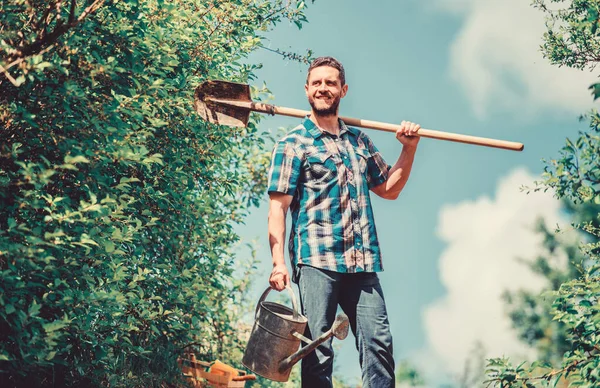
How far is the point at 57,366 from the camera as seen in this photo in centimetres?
555

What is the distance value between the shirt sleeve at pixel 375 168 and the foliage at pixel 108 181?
5.32 ft

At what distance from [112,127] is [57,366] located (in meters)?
2.03

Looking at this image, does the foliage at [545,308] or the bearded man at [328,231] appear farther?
the foliage at [545,308]

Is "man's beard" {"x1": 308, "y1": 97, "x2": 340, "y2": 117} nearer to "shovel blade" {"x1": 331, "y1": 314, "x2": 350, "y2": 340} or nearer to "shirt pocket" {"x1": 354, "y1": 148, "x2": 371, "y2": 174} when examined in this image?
"shirt pocket" {"x1": 354, "y1": 148, "x2": 371, "y2": 174}

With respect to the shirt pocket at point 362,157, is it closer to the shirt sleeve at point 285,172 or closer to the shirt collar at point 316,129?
the shirt collar at point 316,129

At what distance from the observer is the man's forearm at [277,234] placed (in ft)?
14.0

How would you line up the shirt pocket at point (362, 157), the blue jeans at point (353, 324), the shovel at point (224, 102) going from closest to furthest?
the blue jeans at point (353, 324) < the shirt pocket at point (362, 157) < the shovel at point (224, 102)

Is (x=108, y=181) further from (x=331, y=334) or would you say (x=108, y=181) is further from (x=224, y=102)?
(x=331, y=334)

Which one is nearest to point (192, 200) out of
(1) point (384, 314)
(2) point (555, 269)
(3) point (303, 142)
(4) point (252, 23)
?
(4) point (252, 23)

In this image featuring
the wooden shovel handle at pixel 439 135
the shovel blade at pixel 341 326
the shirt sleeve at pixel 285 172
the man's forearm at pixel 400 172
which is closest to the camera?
the shovel blade at pixel 341 326

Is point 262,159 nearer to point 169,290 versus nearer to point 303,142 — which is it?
point 169,290

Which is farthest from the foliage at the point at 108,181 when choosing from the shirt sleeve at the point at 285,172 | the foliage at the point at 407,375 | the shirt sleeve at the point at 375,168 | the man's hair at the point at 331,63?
the foliage at the point at 407,375

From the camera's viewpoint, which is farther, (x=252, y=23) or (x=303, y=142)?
(x=252, y=23)

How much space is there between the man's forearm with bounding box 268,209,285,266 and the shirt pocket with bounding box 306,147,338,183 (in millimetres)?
292
